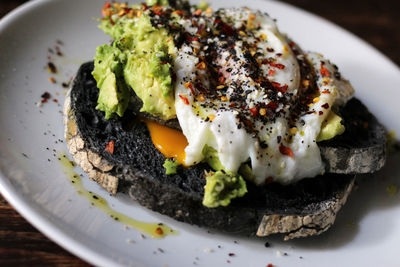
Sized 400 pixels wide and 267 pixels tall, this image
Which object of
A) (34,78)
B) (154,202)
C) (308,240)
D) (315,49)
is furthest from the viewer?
(315,49)

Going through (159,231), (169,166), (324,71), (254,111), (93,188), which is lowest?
(159,231)

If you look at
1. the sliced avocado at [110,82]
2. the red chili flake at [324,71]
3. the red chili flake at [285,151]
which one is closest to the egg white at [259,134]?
the red chili flake at [285,151]

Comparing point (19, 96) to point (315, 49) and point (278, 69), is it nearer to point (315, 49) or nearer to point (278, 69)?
point (278, 69)

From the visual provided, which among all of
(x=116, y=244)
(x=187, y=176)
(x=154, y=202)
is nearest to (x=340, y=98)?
(x=187, y=176)

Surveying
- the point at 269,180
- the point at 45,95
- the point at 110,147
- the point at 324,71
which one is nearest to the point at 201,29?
the point at 324,71

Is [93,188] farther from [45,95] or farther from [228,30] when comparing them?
[228,30]

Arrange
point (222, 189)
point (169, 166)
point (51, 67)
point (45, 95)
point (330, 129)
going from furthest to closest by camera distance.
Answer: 1. point (51, 67)
2. point (45, 95)
3. point (330, 129)
4. point (169, 166)
5. point (222, 189)

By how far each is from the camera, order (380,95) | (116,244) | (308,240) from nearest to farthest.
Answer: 1. (116,244)
2. (308,240)
3. (380,95)

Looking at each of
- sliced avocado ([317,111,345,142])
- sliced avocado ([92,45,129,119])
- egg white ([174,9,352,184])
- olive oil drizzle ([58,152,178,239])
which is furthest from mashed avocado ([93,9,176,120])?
sliced avocado ([317,111,345,142])
